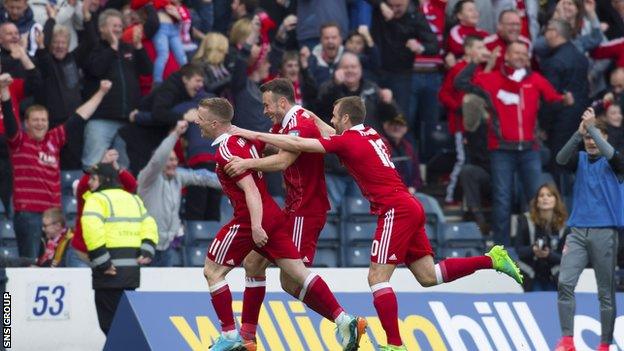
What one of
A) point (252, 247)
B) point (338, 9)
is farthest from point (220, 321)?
point (338, 9)

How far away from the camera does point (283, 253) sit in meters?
13.1

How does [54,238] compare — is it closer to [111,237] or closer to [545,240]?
[111,237]

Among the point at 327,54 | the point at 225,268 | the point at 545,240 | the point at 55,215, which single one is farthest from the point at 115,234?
the point at 327,54

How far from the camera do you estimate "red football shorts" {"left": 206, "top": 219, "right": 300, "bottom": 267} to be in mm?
13117

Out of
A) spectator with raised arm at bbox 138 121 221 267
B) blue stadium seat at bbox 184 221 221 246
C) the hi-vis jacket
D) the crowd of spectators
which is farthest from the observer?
blue stadium seat at bbox 184 221 221 246

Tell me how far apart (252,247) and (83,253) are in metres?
2.79

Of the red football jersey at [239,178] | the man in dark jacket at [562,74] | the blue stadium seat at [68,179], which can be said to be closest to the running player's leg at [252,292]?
the red football jersey at [239,178]

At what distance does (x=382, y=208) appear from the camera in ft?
43.6

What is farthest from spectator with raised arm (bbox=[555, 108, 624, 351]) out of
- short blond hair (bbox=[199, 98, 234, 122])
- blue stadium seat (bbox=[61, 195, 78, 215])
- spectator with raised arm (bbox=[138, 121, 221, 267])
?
blue stadium seat (bbox=[61, 195, 78, 215])

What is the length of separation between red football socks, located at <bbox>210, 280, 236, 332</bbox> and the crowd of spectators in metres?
4.02

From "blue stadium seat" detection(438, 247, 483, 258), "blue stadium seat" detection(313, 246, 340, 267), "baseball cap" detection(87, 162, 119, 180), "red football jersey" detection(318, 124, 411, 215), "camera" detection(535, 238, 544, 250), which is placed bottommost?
"blue stadium seat" detection(438, 247, 483, 258)

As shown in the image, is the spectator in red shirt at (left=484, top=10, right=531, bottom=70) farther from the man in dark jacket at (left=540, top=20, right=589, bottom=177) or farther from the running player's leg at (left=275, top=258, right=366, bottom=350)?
the running player's leg at (left=275, top=258, right=366, bottom=350)

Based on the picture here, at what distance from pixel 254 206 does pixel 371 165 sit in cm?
103

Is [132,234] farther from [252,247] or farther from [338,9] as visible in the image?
[338,9]
